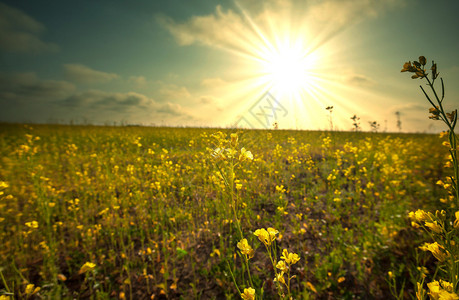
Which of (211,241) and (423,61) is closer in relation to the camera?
(423,61)

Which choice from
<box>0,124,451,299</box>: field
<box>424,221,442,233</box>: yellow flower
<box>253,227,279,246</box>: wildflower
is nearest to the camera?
<box>424,221,442,233</box>: yellow flower

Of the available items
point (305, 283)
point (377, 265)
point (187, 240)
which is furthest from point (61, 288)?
point (377, 265)

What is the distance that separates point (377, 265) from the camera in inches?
95.4

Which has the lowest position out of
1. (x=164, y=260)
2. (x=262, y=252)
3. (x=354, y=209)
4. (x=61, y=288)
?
(x=61, y=288)

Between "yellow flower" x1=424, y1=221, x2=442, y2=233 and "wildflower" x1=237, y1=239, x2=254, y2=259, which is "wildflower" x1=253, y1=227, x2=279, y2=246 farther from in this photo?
"yellow flower" x1=424, y1=221, x2=442, y2=233

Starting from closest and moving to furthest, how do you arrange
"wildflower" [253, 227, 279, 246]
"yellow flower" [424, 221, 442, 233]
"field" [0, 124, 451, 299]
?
"yellow flower" [424, 221, 442, 233], "wildflower" [253, 227, 279, 246], "field" [0, 124, 451, 299]

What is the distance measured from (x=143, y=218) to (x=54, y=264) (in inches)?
49.0

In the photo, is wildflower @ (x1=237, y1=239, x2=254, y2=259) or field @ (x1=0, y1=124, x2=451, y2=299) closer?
wildflower @ (x1=237, y1=239, x2=254, y2=259)

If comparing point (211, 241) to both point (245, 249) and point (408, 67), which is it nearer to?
point (245, 249)

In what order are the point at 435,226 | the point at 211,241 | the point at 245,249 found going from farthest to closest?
the point at 211,241, the point at 245,249, the point at 435,226

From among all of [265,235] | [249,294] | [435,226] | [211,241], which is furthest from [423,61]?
[211,241]

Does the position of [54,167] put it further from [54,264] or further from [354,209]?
[354,209]

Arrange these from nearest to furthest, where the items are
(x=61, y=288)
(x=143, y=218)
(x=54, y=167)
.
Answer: (x=61, y=288) < (x=143, y=218) < (x=54, y=167)

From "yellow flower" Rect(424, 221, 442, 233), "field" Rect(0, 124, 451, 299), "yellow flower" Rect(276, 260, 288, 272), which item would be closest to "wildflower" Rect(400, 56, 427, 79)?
"yellow flower" Rect(424, 221, 442, 233)
